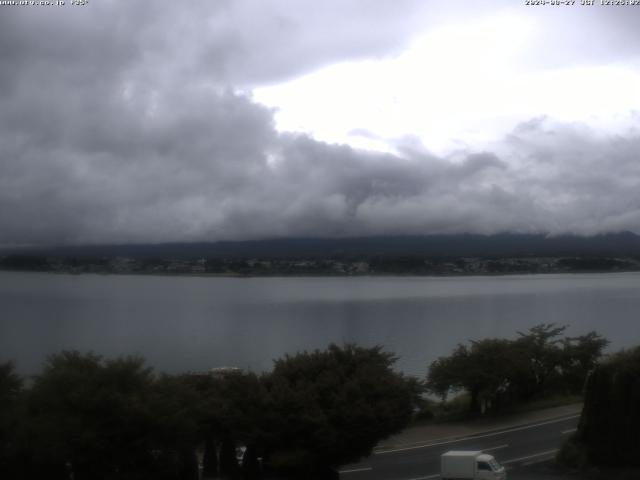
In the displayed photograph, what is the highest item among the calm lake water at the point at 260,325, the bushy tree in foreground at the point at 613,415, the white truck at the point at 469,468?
the bushy tree in foreground at the point at 613,415

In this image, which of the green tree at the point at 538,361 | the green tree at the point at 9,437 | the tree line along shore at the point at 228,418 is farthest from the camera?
the green tree at the point at 538,361

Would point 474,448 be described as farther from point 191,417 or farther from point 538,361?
point 538,361

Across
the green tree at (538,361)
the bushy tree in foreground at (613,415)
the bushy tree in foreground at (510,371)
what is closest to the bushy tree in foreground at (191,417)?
the bushy tree in foreground at (613,415)

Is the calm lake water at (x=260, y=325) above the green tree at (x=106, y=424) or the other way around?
the other way around

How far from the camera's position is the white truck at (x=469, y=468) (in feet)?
68.2

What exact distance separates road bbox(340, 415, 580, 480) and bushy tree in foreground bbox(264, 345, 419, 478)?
74.9 inches

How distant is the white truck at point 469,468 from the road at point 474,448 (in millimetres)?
2410

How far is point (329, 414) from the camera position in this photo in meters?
22.9

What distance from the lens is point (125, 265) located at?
124 m

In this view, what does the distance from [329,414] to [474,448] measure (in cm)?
706

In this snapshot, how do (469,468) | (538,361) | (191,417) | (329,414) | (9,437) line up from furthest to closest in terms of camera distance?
(538,361), (329,414), (191,417), (469,468), (9,437)

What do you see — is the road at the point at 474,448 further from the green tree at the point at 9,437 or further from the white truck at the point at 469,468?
the green tree at the point at 9,437

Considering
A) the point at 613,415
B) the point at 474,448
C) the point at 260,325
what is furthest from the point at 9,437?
the point at 260,325

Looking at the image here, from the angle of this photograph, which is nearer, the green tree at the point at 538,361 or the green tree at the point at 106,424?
the green tree at the point at 106,424
